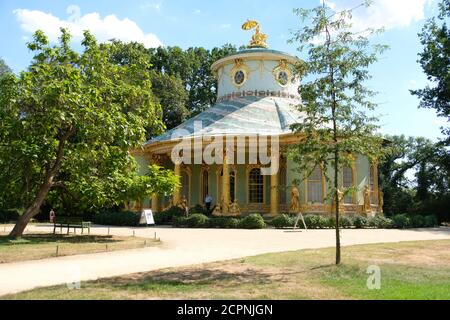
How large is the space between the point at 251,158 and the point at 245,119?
2.50 meters

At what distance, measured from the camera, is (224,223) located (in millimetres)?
22234

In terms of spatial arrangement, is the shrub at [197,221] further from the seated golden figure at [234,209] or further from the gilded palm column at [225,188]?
the seated golden figure at [234,209]

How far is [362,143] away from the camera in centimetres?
999

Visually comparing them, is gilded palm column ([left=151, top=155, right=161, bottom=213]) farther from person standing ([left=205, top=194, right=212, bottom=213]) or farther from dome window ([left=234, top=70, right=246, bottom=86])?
dome window ([left=234, top=70, right=246, bottom=86])

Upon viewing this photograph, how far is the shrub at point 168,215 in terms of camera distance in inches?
969

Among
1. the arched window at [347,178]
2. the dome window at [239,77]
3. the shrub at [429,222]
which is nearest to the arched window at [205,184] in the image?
the dome window at [239,77]

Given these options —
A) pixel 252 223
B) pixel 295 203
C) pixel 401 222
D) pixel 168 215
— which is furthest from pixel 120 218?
pixel 401 222

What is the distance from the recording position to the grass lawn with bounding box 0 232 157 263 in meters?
10.9

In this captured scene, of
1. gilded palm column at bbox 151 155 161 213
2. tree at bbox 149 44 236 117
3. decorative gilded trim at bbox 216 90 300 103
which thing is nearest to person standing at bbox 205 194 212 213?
gilded palm column at bbox 151 155 161 213

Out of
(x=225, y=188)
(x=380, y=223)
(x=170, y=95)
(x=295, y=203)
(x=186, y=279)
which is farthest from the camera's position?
(x=170, y=95)

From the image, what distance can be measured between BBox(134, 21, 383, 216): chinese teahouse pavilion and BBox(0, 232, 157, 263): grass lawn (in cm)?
1006

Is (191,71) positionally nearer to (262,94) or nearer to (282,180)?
(262,94)
